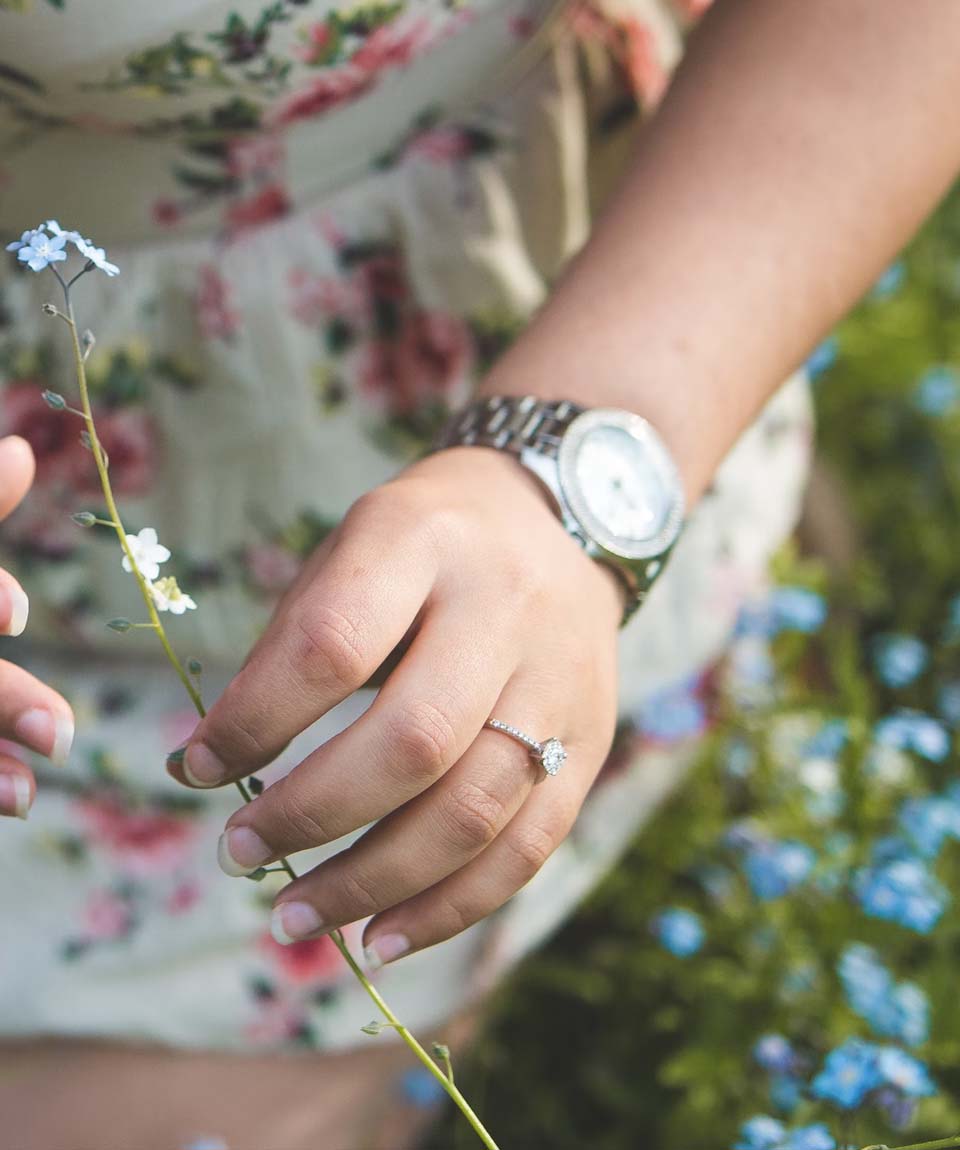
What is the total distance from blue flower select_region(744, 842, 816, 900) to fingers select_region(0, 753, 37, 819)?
2.63 feet

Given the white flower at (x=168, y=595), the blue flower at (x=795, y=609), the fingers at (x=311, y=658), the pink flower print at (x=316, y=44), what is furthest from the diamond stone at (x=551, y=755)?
the blue flower at (x=795, y=609)

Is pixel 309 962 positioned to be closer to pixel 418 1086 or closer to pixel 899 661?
pixel 418 1086

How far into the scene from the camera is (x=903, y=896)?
3.47 feet

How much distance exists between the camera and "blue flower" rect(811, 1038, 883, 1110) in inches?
30.2

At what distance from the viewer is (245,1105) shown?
1138 mm

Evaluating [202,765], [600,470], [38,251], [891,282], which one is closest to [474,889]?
[202,765]

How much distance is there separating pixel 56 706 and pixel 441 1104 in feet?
3.00

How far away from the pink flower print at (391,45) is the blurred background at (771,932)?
0.70 m

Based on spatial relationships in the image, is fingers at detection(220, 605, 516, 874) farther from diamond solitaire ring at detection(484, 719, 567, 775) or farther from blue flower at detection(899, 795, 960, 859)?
blue flower at detection(899, 795, 960, 859)

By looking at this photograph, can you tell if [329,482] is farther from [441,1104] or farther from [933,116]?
[441,1104]

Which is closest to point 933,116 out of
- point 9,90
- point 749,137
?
point 749,137

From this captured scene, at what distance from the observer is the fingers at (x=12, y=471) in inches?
22.5

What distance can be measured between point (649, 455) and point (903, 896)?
0.50 meters

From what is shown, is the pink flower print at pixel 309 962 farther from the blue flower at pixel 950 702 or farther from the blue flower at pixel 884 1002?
the blue flower at pixel 950 702
